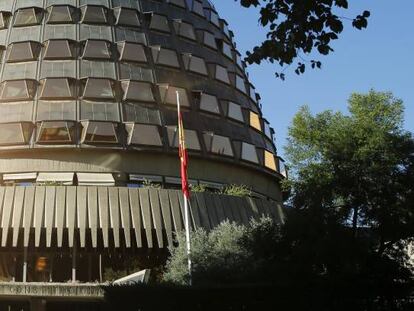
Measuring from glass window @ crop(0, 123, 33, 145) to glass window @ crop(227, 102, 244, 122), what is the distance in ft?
45.5

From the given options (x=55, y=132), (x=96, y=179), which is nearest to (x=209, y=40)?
(x=55, y=132)

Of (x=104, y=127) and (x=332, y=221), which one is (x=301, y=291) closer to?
(x=332, y=221)

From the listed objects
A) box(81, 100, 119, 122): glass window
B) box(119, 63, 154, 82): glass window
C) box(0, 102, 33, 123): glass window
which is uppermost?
box(119, 63, 154, 82): glass window

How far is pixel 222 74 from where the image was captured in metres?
47.2

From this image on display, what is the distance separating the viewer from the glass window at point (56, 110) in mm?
38719

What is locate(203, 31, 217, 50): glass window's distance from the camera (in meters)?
48.0

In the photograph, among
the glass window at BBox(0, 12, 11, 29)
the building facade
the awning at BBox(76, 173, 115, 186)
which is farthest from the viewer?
the glass window at BBox(0, 12, 11, 29)

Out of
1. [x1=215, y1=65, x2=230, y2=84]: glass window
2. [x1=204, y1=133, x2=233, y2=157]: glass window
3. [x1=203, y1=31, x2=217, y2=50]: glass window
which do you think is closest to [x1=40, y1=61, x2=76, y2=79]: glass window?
[x1=204, y1=133, x2=233, y2=157]: glass window

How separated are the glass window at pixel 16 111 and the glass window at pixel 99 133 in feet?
12.0

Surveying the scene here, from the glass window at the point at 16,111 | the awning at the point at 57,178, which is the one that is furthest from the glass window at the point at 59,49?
the awning at the point at 57,178

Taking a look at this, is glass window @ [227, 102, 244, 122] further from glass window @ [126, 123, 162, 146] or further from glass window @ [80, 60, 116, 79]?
glass window @ [80, 60, 116, 79]

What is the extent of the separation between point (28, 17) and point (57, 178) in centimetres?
1331

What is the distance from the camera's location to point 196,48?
46938 millimetres

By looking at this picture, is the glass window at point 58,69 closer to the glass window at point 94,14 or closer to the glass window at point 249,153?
the glass window at point 94,14
